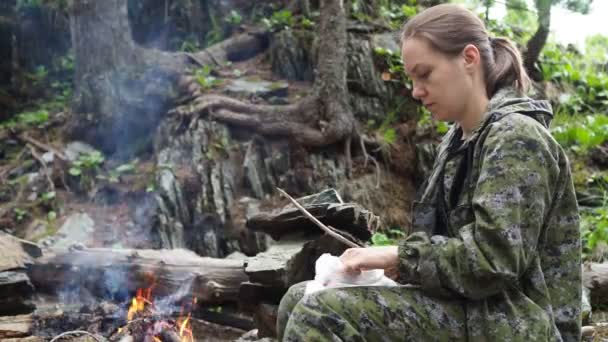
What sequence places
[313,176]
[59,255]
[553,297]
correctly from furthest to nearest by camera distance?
[313,176] → [59,255] → [553,297]

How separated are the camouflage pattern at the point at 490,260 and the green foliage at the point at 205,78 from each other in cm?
740

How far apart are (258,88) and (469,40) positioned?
24.3 feet

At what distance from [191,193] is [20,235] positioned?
93.9 inches

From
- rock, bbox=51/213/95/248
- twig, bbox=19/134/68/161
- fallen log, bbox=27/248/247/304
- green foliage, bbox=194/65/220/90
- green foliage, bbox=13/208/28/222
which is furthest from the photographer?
green foliage, bbox=194/65/220/90

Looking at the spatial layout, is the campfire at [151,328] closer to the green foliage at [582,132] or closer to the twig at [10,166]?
the twig at [10,166]

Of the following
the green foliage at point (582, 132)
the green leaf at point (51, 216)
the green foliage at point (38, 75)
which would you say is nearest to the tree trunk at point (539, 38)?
the green foliage at point (582, 132)

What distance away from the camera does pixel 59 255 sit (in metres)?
5.45

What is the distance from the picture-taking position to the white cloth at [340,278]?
2.28 m

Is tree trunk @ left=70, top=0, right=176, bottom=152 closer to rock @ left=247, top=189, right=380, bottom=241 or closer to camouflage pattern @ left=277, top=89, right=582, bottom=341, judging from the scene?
rock @ left=247, top=189, right=380, bottom=241

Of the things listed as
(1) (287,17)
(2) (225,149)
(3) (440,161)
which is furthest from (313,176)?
(3) (440,161)

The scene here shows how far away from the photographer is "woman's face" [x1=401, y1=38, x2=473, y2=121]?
230 centimetres

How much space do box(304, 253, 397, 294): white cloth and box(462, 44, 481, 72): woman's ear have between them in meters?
0.86

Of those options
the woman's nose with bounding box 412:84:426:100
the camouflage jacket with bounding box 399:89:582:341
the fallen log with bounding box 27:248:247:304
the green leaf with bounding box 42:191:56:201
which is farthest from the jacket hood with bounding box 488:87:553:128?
the green leaf with bounding box 42:191:56:201

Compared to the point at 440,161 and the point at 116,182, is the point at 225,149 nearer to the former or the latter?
the point at 116,182
